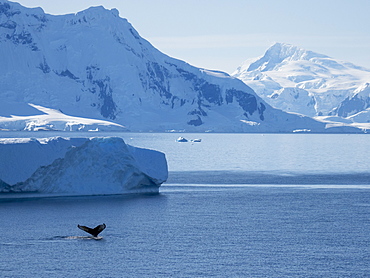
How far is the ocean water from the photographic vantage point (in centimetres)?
3500

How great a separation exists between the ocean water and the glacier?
1319 mm

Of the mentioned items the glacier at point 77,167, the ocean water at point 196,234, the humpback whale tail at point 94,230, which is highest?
the glacier at point 77,167

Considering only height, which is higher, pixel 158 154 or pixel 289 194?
pixel 158 154

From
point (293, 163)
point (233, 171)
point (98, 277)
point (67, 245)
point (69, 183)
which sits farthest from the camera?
point (293, 163)

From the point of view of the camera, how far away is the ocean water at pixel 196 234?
115ft

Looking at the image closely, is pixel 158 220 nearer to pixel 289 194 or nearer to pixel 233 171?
pixel 289 194

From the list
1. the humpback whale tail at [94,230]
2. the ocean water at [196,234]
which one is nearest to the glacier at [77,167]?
the ocean water at [196,234]

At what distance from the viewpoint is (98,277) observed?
33.2m

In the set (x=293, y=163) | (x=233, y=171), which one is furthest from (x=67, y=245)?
(x=293, y=163)

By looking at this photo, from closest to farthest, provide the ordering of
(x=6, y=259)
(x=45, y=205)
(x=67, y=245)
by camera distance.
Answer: (x=6, y=259), (x=67, y=245), (x=45, y=205)

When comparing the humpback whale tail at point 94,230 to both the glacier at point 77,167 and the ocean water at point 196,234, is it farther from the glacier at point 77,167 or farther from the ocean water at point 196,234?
the glacier at point 77,167

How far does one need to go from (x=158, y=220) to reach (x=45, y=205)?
10.6 meters

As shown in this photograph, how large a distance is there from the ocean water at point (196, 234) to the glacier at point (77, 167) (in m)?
1.32

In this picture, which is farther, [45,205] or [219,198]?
[219,198]
